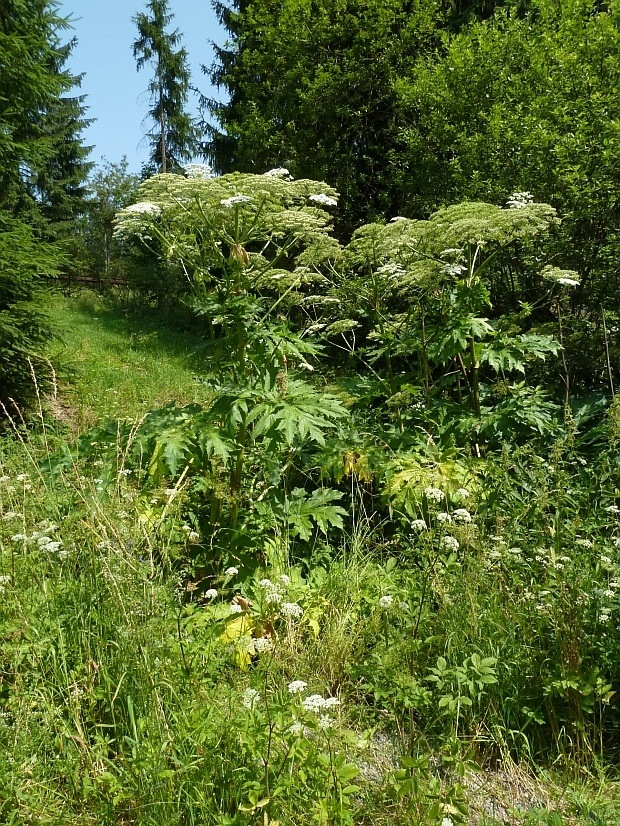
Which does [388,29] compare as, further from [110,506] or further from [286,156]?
[110,506]

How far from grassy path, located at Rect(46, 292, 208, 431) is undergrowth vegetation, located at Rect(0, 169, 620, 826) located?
114 centimetres

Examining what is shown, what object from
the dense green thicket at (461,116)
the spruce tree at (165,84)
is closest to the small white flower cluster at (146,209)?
the dense green thicket at (461,116)

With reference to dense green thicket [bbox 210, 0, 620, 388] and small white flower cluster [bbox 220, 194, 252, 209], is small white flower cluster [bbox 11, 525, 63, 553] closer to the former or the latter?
small white flower cluster [bbox 220, 194, 252, 209]

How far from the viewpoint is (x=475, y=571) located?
10.4 ft

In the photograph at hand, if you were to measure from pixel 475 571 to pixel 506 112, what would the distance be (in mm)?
6966

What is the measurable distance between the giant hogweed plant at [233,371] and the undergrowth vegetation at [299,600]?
20mm

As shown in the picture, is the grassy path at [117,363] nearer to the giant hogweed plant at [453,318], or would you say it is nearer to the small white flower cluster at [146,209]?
the small white flower cluster at [146,209]

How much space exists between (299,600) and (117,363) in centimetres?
1001

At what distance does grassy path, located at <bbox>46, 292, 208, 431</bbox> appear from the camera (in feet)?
28.7

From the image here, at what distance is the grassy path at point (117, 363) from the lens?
8742 mm

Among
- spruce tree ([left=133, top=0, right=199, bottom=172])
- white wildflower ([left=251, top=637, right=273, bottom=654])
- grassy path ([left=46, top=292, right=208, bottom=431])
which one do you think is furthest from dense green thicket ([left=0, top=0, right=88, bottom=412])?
spruce tree ([left=133, top=0, right=199, bottom=172])

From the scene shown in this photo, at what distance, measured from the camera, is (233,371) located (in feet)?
12.9

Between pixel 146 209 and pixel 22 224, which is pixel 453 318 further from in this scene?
pixel 22 224

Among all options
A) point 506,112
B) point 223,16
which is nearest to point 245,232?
point 506,112
